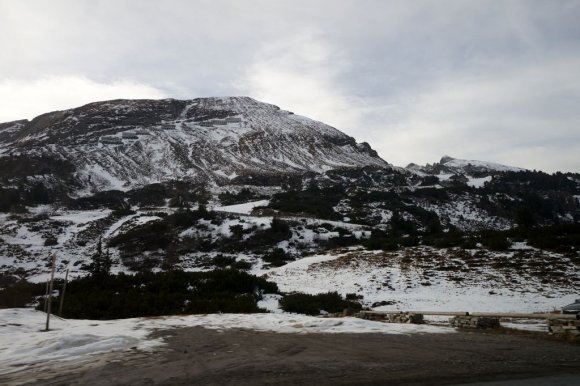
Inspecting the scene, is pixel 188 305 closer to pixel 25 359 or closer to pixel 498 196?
pixel 25 359

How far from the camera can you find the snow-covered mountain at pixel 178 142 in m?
112

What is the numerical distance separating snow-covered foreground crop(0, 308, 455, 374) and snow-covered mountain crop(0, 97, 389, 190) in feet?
293

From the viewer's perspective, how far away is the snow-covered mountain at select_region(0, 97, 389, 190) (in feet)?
368

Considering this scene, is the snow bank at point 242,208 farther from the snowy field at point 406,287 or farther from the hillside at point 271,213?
the snowy field at point 406,287

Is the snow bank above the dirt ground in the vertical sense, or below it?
above

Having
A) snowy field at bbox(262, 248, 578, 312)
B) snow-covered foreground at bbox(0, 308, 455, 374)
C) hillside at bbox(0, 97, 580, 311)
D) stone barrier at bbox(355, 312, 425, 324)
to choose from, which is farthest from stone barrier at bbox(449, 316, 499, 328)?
hillside at bbox(0, 97, 580, 311)

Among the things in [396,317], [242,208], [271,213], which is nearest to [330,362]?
[396,317]

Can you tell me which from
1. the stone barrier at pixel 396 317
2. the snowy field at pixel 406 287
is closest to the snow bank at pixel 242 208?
the snowy field at pixel 406 287

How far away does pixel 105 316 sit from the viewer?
18453 mm

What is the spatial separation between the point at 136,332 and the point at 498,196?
264 feet

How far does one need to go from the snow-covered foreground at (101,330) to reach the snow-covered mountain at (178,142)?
293 ft

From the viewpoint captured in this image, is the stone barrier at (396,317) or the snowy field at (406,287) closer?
the stone barrier at (396,317)

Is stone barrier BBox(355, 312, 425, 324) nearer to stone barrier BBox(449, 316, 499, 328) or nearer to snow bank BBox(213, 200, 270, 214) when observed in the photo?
stone barrier BBox(449, 316, 499, 328)

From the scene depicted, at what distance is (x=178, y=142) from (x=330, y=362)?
139m
